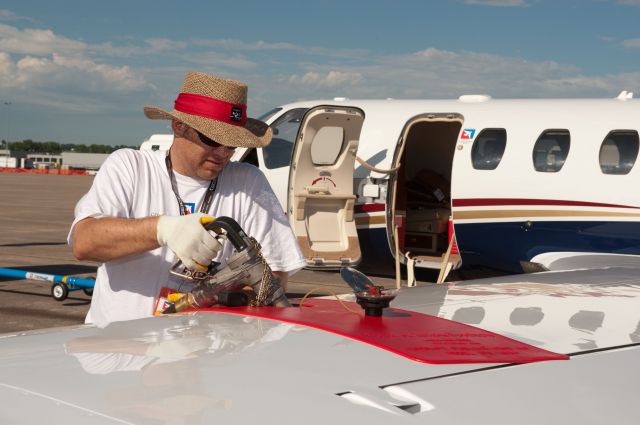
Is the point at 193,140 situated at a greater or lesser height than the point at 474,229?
greater

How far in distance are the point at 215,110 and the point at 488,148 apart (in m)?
9.15

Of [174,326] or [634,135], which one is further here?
Result: [634,135]

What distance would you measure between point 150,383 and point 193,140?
1.95 meters

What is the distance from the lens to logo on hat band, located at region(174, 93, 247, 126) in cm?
353

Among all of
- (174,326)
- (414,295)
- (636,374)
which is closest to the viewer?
(636,374)

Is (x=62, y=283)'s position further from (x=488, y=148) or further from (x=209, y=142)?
(x=209, y=142)

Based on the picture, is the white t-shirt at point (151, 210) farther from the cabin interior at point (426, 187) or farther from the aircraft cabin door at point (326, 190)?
the cabin interior at point (426, 187)

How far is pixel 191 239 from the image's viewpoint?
9.24 ft

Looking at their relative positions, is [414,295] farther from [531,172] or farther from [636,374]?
[531,172]

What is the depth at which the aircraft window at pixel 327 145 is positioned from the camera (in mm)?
13070

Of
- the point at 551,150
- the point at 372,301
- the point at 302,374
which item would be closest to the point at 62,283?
the point at 551,150

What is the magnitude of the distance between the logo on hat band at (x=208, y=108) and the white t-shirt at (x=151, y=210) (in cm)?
25

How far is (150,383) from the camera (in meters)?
1.68

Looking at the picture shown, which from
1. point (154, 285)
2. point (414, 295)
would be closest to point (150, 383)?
point (414, 295)
